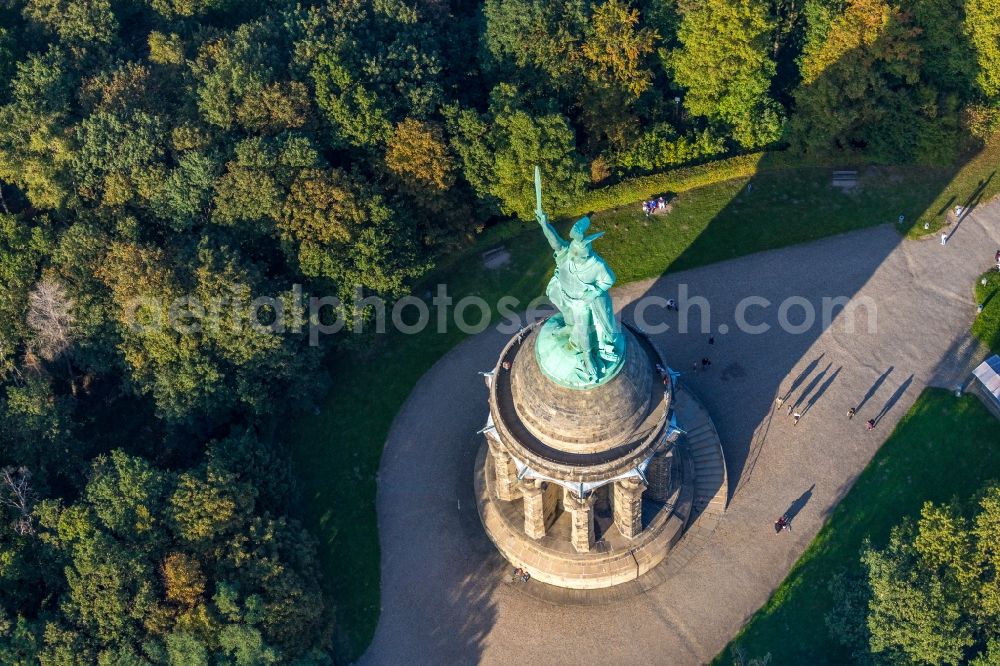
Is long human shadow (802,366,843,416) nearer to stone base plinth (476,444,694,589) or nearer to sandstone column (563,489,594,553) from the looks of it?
stone base plinth (476,444,694,589)

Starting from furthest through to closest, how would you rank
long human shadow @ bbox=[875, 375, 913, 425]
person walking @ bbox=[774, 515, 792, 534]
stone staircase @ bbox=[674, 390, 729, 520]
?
long human shadow @ bbox=[875, 375, 913, 425] < stone staircase @ bbox=[674, 390, 729, 520] < person walking @ bbox=[774, 515, 792, 534]

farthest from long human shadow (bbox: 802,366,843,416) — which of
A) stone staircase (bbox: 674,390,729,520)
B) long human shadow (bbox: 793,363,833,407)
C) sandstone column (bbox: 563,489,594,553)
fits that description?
sandstone column (bbox: 563,489,594,553)

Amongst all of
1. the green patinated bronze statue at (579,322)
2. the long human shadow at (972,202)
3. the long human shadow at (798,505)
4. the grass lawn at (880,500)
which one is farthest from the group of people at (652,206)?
the green patinated bronze statue at (579,322)

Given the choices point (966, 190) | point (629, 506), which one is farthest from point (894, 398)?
point (629, 506)

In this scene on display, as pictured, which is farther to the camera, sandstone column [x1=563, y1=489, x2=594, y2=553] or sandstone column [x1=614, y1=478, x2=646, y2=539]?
sandstone column [x1=614, y1=478, x2=646, y2=539]

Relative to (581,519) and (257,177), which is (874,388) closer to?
(581,519)

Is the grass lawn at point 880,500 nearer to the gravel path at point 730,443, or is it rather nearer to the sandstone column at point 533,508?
the gravel path at point 730,443

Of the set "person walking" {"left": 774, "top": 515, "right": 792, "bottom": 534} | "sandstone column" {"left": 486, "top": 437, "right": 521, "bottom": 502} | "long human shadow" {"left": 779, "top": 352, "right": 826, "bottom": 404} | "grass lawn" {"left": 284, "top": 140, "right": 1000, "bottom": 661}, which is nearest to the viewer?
"sandstone column" {"left": 486, "top": 437, "right": 521, "bottom": 502}
